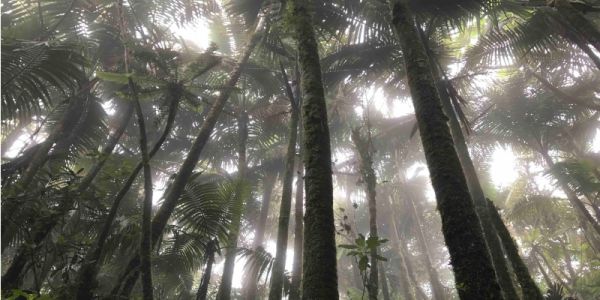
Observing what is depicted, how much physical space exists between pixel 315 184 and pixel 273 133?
969cm

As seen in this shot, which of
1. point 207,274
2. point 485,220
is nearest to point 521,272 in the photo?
point 485,220

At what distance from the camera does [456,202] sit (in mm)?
2885

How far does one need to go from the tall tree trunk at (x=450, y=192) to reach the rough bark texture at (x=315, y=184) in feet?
2.85

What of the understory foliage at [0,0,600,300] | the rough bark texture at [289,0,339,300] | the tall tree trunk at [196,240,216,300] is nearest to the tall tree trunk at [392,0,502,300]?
the understory foliage at [0,0,600,300]

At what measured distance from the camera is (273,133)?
504 inches

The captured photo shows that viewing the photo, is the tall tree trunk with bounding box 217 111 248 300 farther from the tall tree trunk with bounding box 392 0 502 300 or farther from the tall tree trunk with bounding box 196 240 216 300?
the tall tree trunk with bounding box 392 0 502 300

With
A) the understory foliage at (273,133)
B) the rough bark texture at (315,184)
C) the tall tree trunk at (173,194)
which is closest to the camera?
the rough bark texture at (315,184)

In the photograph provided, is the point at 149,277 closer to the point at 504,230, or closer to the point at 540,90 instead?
the point at 504,230

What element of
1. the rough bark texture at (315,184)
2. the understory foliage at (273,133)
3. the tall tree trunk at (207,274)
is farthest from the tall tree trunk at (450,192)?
the tall tree trunk at (207,274)

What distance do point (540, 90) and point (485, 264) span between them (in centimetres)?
1274

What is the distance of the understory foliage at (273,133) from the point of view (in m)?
3.71

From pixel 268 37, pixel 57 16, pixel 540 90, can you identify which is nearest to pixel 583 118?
pixel 540 90

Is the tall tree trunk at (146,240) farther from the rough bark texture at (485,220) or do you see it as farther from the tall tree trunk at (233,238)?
the rough bark texture at (485,220)

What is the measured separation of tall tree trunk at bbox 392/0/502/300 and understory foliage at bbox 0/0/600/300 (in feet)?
0.04
